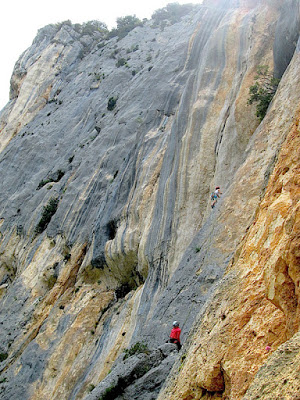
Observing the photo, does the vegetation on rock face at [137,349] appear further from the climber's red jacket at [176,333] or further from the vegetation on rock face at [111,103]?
the vegetation on rock face at [111,103]

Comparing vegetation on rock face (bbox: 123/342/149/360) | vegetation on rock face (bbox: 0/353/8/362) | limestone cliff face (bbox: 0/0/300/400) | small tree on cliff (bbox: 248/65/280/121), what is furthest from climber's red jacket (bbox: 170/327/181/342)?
vegetation on rock face (bbox: 0/353/8/362)

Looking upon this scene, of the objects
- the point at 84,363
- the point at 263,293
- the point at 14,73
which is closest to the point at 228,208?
the point at 263,293

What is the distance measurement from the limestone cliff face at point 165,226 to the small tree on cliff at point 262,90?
1.68ft

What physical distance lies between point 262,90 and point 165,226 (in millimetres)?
7620

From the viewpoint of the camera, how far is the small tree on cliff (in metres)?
18.5

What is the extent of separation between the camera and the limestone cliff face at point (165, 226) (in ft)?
24.3

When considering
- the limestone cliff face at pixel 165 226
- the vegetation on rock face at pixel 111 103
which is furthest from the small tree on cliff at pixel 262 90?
the vegetation on rock face at pixel 111 103

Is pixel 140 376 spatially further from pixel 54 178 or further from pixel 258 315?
pixel 54 178

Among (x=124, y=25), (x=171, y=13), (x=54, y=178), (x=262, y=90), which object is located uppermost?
(x=124, y=25)

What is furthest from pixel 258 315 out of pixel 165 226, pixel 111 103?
pixel 111 103

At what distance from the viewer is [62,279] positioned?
88.0ft

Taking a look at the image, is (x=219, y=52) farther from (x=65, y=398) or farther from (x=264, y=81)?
(x=65, y=398)

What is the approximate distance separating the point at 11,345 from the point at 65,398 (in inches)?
285

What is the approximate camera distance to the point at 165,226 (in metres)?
20.0
